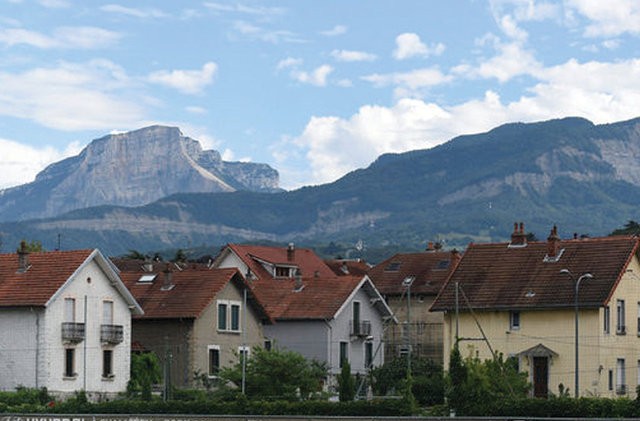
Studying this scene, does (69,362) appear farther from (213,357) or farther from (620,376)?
(620,376)

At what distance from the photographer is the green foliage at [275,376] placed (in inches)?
2739

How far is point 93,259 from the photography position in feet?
249

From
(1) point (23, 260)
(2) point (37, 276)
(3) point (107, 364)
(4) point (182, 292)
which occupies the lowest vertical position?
(3) point (107, 364)

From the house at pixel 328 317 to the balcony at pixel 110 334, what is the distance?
15.1 m

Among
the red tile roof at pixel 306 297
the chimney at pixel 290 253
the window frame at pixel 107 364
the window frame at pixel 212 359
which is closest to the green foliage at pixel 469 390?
the window frame at pixel 107 364

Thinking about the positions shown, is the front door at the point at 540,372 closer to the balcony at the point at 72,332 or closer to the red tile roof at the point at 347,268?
the balcony at the point at 72,332

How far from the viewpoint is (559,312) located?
78500mm

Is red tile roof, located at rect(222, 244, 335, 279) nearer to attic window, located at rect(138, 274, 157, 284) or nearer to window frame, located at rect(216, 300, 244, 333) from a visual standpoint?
attic window, located at rect(138, 274, 157, 284)

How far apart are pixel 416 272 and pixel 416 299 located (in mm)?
5761

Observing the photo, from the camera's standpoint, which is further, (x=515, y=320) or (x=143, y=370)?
(x=515, y=320)

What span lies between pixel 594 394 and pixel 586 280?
7.20m

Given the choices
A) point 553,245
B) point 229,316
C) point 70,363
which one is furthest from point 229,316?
point 553,245

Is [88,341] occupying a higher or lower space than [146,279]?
lower

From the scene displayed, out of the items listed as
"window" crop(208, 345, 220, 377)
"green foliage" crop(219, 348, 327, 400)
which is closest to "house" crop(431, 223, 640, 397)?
"green foliage" crop(219, 348, 327, 400)
